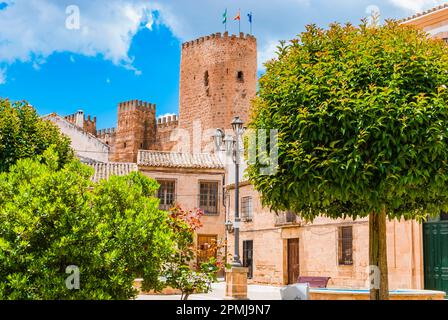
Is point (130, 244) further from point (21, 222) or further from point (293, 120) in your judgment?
point (293, 120)

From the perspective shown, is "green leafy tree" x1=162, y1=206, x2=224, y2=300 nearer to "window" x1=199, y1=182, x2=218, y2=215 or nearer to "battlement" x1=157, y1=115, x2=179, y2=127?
"window" x1=199, y1=182, x2=218, y2=215

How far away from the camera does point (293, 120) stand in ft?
27.4

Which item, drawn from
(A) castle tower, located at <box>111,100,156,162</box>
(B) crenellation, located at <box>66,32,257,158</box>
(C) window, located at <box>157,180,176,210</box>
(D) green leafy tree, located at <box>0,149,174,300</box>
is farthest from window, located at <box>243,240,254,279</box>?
(A) castle tower, located at <box>111,100,156,162</box>

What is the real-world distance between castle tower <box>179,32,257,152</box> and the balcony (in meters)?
21.8

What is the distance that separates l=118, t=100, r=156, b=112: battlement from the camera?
5682 centimetres

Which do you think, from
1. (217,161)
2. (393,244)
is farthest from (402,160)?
(217,161)

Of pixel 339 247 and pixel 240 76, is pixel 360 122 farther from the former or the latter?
pixel 240 76

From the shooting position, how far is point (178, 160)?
31.7 m

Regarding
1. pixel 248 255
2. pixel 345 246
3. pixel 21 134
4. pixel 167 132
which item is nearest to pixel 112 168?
pixel 248 255

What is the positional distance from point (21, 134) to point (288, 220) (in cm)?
1261

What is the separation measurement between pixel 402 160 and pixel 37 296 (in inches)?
185

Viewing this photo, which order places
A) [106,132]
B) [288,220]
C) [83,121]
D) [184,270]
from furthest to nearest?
[83,121]
[106,132]
[288,220]
[184,270]

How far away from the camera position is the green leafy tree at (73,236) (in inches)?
228

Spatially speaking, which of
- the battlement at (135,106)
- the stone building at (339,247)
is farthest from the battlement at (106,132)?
the stone building at (339,247)
